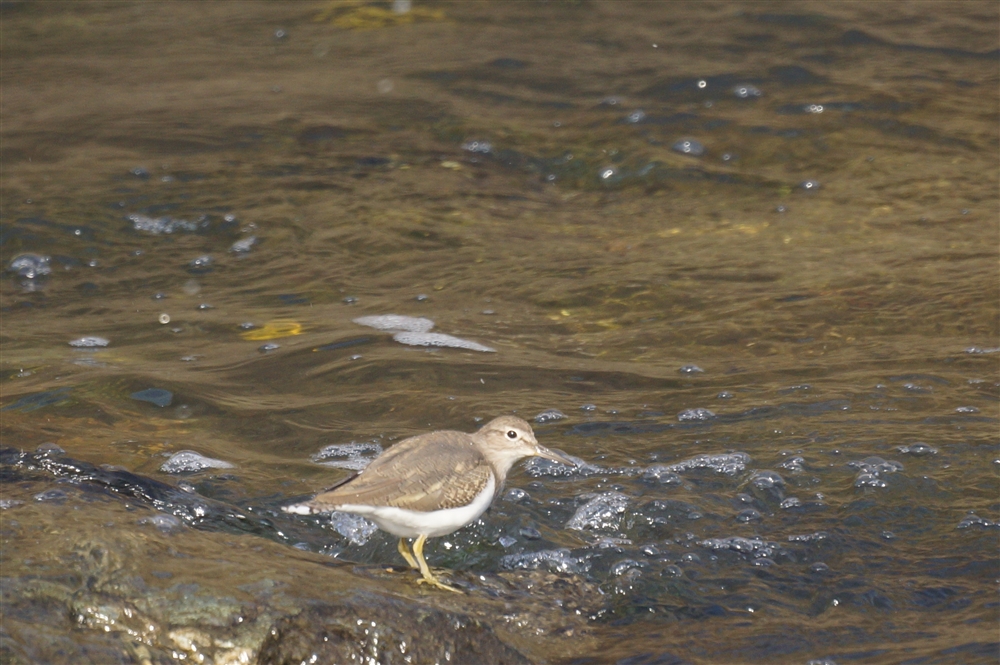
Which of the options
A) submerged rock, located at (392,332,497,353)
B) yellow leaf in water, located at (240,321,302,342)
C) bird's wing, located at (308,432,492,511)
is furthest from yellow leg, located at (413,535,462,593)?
yellow leaf in water, located at (240,321,302,342)

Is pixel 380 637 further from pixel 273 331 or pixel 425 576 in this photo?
pixel 273 331

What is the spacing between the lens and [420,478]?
467cm

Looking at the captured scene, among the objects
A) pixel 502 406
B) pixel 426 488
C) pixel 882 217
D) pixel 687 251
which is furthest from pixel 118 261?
pixel 882 217

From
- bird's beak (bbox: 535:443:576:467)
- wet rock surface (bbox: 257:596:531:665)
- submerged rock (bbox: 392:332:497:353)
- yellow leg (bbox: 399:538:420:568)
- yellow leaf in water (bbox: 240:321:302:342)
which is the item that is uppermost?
wet rock surface (bbox: 257:596:531:665)

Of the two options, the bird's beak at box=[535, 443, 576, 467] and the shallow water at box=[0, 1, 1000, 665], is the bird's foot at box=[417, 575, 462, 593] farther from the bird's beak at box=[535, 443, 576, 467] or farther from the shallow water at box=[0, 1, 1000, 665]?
the bird's beak at box=[535, 443, 576, 467]

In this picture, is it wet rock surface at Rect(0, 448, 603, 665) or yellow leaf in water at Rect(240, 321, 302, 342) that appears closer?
wet rock surface at Rect(0, 448, 603, 665)

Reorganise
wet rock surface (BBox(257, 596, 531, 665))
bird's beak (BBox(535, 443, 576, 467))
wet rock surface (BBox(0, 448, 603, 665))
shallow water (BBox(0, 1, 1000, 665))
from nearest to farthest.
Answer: wet rock surface (BBox(0, 448, 603, 665)), wet rock surface (BBox(257, 596, 531, 665)), shallow water (BBox(0, 1, 1000, 665)), bird's beak (BBox(535, 443, 576, 467))

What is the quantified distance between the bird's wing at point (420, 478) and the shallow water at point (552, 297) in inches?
12.8

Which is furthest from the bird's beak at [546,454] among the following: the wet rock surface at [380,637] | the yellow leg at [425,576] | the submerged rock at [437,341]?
the submerged rock at [437,341]

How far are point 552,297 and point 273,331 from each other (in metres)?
1.96

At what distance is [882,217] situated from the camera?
927 centimetres

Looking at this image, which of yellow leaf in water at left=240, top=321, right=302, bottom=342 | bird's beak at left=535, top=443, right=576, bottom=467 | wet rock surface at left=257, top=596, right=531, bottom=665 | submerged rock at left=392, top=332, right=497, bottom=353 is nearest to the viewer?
wet rock surface at left=257, top=596, right=531, bottom=665

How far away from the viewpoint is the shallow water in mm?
5031

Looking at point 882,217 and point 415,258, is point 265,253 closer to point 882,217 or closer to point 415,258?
point 415,258
